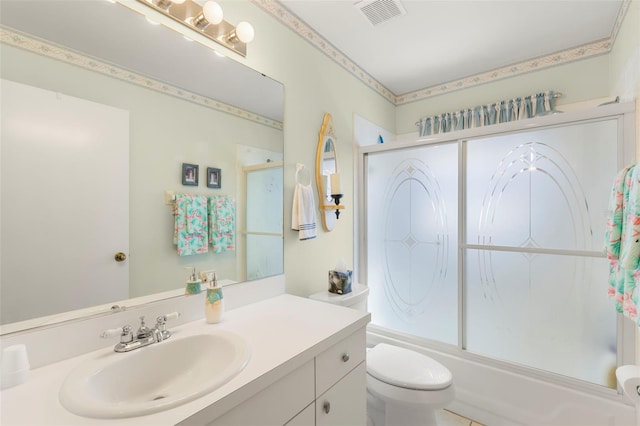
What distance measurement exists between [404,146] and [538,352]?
156 cm

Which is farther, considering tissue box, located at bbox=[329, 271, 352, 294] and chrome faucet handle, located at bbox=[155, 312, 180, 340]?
tissue box, located at bbox=[329, 271, 352, 294]

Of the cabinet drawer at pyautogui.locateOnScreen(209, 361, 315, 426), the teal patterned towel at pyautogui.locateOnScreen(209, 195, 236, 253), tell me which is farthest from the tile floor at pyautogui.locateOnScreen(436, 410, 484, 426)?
the teal patterned towel at pyautogui.locateOnScreen(209, 195, 236, 253)

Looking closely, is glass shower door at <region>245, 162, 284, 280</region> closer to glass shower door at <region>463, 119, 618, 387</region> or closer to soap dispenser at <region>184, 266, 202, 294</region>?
soap dispenser at <region>184, 266, 202, 294</region>

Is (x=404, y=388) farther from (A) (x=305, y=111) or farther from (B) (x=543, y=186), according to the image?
(A) (x=305, y=111)

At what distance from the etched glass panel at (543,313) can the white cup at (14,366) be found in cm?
212

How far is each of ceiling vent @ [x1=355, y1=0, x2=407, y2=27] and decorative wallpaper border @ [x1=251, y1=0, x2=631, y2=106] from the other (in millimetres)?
342

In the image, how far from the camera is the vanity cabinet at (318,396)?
30.0 inches

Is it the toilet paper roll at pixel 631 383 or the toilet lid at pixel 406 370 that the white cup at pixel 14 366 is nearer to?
the toilet lid at pixel 406 370

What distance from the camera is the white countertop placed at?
0.61 meters

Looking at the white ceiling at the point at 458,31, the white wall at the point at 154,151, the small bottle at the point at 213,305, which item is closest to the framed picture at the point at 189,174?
the white wall at the point at 154,151

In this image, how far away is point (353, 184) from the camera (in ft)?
7.65

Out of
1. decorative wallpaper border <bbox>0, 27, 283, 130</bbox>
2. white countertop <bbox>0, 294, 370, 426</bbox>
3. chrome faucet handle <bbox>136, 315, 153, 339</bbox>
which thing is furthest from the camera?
chrome faucet handle <bbox>136, 315, 153, 339</bbox>

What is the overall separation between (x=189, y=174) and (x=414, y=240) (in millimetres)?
1643

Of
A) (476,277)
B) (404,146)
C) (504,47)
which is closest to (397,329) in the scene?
(476,277)
